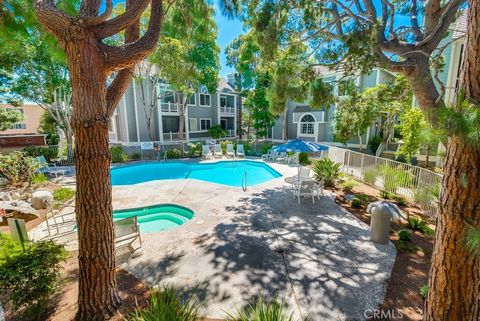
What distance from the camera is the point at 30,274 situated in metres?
3.17

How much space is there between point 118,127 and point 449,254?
1000 inches

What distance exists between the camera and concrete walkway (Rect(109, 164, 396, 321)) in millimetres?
3816

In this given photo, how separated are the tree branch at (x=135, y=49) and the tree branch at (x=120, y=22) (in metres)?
0.18

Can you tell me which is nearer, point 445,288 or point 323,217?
point 445,288

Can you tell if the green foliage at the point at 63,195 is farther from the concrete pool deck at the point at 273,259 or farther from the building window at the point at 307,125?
the building window at the point at 307,125

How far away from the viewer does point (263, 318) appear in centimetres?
285

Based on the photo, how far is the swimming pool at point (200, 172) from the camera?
14.0m

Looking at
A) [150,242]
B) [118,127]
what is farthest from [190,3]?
[118,127]

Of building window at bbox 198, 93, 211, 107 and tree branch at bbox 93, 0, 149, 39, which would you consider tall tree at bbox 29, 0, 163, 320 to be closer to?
tree branch at bbox 93, 0, 149, 39

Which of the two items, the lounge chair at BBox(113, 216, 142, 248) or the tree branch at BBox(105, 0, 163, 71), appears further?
the lounge chair at BBox(113, 216, 142, 248)

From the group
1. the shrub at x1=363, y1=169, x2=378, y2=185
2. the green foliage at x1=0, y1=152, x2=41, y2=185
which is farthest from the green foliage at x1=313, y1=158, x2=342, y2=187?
the green foliage at x1=0, y1=152, x2=41, y2=185

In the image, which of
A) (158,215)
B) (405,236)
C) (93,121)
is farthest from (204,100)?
(93,121)

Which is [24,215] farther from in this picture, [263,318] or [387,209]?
[387,209]

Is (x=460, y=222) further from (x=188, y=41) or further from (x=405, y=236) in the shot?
(x=188, y=41)
